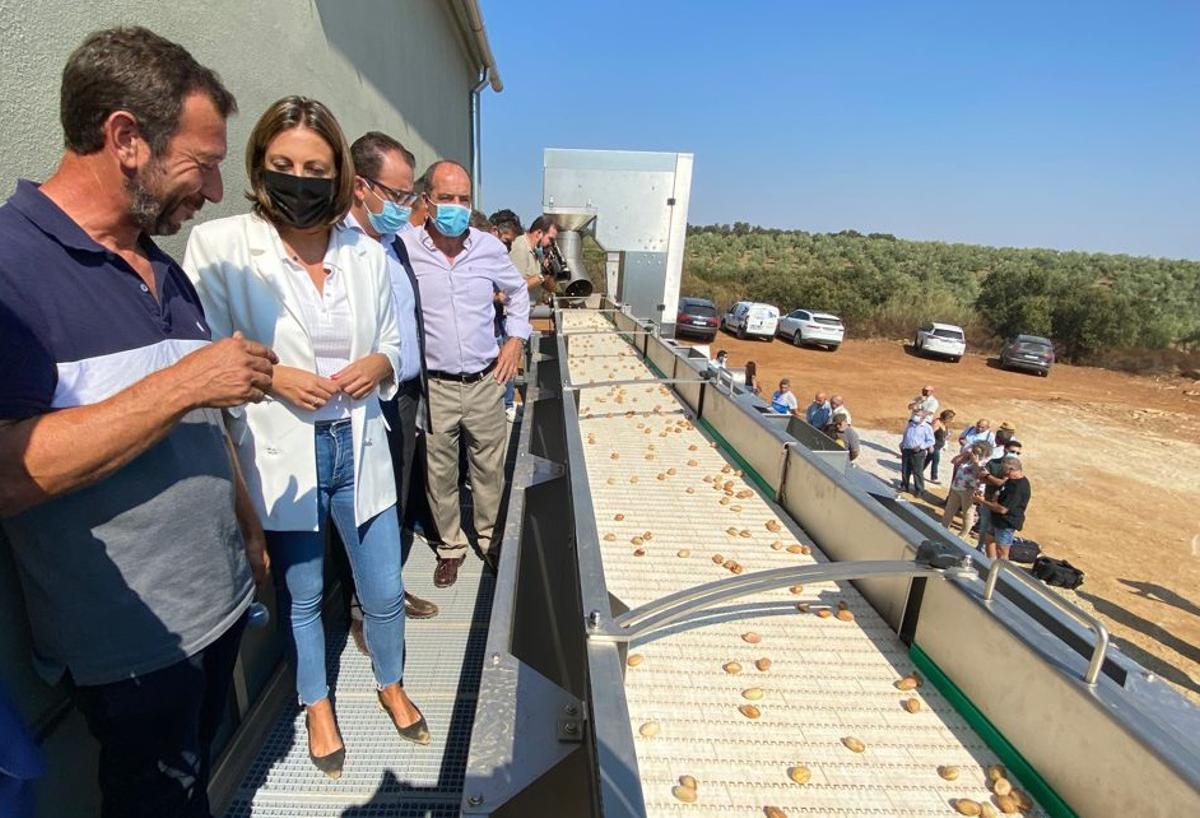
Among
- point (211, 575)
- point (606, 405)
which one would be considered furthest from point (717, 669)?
point (606, 405)

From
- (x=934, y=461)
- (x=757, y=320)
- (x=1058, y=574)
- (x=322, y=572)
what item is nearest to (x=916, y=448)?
(x=934, y=461)

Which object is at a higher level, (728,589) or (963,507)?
(728,589)

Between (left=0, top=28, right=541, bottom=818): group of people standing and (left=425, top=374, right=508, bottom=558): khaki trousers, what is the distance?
1.02 m

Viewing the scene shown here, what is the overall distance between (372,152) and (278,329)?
122cm

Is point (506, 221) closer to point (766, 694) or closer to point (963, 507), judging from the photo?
point (766, 694)

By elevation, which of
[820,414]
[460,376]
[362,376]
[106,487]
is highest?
[362,376]

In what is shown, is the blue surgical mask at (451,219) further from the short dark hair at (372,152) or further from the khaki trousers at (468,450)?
the khaki trousers at (468,450)

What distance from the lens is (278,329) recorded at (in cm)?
170

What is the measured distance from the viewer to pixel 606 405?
15.4 ft

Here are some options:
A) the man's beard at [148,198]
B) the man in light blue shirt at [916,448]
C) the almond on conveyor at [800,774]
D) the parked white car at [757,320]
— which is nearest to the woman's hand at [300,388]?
the man's beard at [148,198]

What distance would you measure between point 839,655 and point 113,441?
79.2 inches

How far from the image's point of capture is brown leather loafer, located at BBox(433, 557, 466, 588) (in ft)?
10.2

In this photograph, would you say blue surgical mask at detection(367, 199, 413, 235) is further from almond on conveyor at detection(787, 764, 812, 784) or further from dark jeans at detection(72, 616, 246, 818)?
almond on conveyor at detection(787, 764, 812, 784)

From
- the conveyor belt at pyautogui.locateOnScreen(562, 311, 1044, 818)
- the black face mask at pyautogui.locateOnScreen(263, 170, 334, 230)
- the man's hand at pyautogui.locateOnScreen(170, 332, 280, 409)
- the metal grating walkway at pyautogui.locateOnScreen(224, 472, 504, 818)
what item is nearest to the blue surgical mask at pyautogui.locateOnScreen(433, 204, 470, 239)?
the black face mask at pyautogui.locateOnScreen(263, 170, 334, 230)
